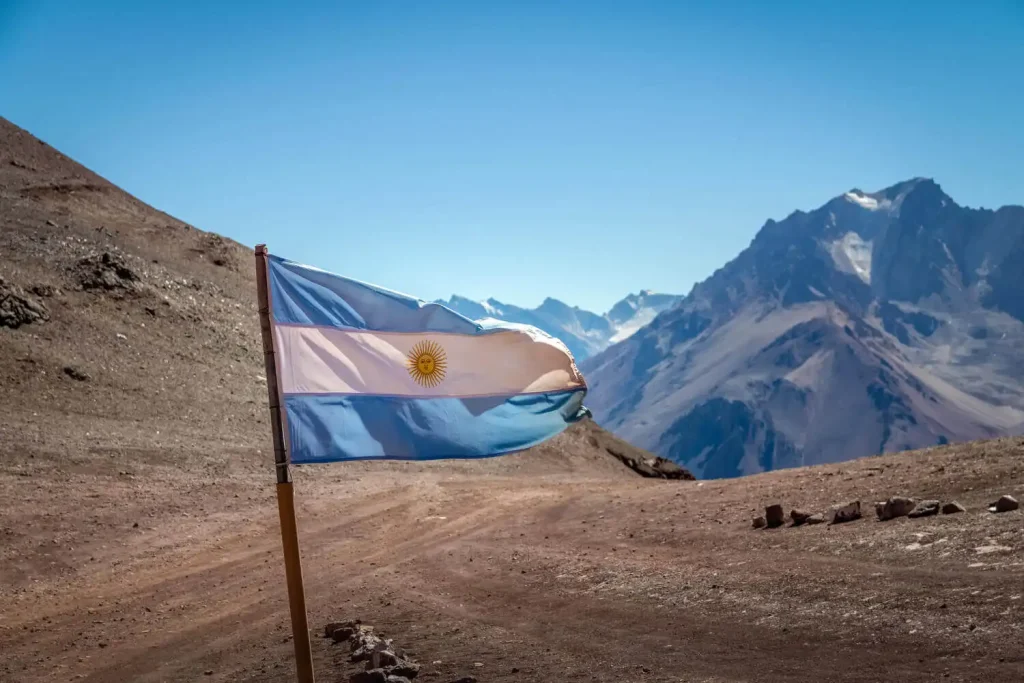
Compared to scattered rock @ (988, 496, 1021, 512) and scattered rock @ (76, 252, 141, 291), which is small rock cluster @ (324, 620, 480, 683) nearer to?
scattered rock @ (988, 496, 1021, 512)

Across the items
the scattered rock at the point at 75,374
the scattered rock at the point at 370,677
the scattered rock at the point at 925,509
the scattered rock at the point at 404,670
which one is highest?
the scattered rock at the point at 75,374

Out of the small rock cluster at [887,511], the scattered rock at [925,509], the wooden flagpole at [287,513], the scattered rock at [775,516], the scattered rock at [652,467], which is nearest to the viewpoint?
the wooden flagpole at [287,513]

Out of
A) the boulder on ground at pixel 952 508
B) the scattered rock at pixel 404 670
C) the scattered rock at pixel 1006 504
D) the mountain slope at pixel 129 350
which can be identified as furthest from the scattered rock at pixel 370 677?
the mountain slope at pixel 129 350

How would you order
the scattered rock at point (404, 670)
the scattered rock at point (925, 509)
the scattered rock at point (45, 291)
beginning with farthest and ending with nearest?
the scattered rock at point (45, 291), the scattered rock at point (925, 509), the scattered rock at point (404, 670)

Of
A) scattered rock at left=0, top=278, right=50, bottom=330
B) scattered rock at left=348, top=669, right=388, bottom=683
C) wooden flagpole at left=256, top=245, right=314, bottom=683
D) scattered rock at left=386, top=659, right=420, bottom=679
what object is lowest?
scattered rock at left=386, top=659, right=420, bottom=679

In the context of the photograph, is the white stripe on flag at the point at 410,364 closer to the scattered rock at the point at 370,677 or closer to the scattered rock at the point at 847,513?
the scattered rock at the point at 370,677

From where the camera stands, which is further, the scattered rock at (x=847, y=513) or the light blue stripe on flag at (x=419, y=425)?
the scattered rock at (x=847, y=513)

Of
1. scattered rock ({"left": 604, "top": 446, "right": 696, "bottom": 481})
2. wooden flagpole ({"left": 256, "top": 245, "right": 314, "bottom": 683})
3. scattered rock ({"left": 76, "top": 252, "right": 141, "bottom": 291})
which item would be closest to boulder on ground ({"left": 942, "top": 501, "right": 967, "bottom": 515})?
wooden flagpole ({"left": 256, "top": 245, "right": 314, "bottom": 683})

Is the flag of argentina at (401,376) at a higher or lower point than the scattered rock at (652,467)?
higher
